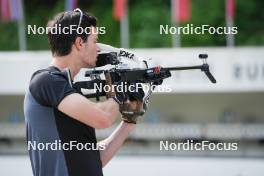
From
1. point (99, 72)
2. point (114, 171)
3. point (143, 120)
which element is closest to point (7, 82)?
point (143, 120)

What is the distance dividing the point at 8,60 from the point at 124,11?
9.10ft

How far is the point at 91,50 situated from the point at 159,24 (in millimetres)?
14421

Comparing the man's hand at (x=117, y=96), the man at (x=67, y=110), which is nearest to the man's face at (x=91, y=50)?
the man at (x=67, y=110)

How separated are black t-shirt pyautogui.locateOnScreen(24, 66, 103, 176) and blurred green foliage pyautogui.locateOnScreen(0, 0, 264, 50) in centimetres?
1397

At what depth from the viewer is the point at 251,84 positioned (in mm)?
11359

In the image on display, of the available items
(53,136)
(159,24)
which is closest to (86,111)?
(53,136)

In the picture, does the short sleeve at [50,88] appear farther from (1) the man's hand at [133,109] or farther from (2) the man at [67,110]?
(1) the man's hand at [133,109]

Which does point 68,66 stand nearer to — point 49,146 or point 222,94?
point 49,146

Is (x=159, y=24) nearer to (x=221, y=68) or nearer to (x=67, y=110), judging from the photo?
(x=221, y=68)

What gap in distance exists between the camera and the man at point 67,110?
2.56 metres

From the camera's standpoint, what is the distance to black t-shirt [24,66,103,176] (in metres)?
2.60

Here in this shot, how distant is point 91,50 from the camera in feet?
8.95

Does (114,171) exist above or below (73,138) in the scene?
below

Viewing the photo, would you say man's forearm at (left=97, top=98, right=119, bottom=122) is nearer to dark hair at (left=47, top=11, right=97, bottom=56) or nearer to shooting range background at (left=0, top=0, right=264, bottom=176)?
dark hair at (left=47, top=11, right=97, bottom=56)
